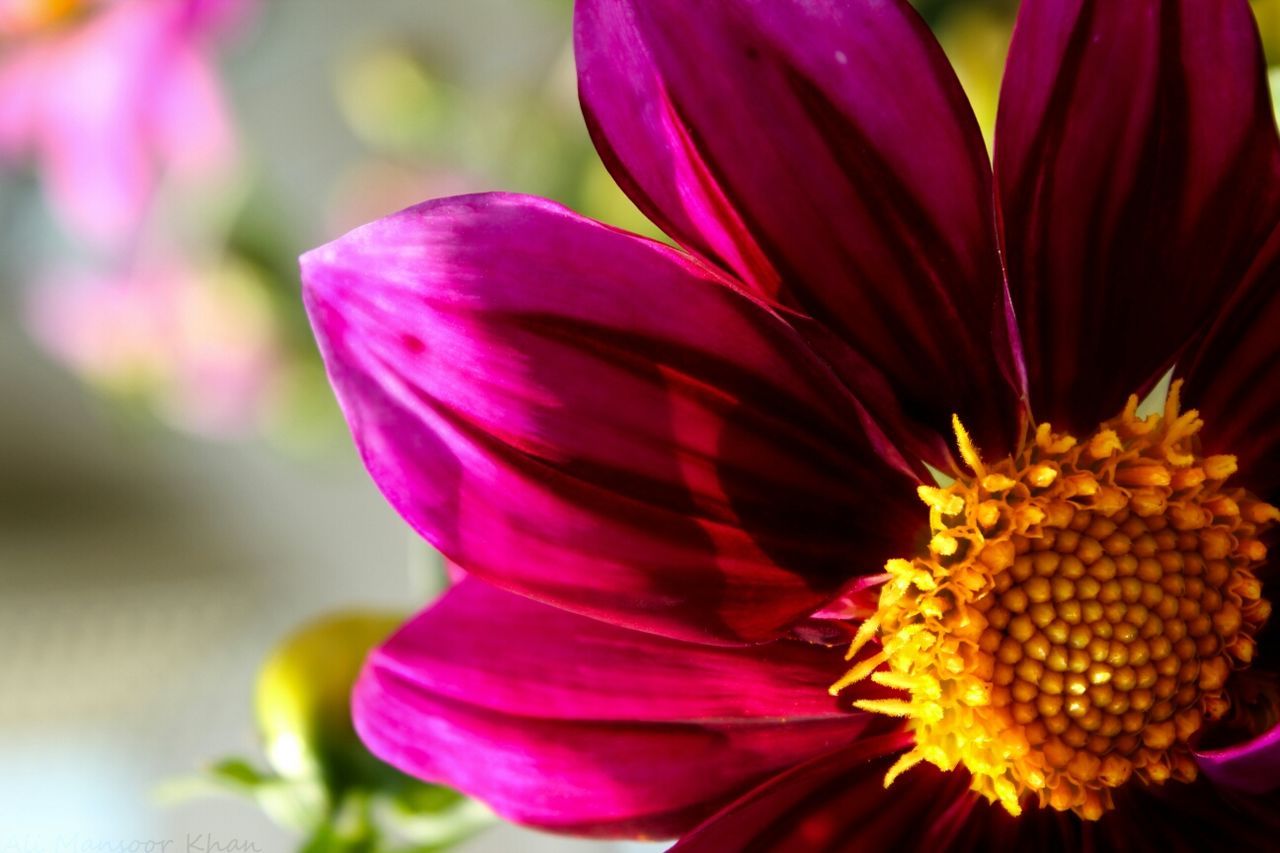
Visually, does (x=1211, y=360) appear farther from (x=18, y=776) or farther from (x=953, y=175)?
(x=18, y=776)

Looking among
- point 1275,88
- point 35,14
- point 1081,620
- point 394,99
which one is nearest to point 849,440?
point 1081,620

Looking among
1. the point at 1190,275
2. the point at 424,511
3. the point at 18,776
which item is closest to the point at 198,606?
the point at 18,776

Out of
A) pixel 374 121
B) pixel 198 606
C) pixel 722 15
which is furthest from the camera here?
pixel 198 606

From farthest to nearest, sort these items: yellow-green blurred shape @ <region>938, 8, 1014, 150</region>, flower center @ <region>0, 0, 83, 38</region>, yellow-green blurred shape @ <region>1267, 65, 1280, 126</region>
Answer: flower center @ <region>0, 0, 83, 38</region> < yellow-green blurred shape @ <region>938, 8, 1014, 150</region> < yellow-green blurred shape @ <region>1267, 65, 1280, 126</region>

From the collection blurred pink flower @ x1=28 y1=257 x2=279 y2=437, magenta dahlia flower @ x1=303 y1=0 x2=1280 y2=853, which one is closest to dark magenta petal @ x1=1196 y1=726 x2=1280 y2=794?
magenta dahlia flower @ x1=303 y1=0 x2=1280 y2=853

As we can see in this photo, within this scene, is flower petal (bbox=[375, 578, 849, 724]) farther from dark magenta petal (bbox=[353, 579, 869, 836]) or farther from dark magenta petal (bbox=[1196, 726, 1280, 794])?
dark magenta petal (bbox=[1196, 726, 1280, 794])
